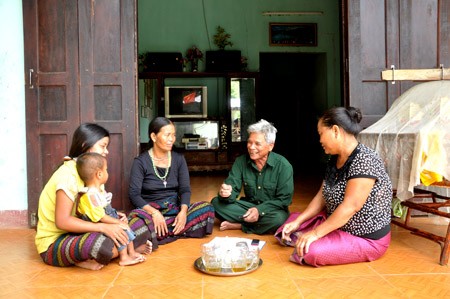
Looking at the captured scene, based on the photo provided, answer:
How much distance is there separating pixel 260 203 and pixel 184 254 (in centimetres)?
85

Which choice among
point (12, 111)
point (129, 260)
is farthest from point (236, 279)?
point (12, 111)

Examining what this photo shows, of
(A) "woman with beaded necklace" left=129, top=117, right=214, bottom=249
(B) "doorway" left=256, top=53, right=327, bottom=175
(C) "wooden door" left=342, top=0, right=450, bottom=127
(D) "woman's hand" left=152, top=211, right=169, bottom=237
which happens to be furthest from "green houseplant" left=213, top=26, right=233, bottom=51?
(D) "woman's hand" left=152, top=211, right=169, bottom=237

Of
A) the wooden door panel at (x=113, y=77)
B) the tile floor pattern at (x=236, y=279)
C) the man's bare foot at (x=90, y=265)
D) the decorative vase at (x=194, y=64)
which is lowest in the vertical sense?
the tile floor pattern at (x=236, y=279)

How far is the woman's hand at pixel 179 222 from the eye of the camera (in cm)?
314

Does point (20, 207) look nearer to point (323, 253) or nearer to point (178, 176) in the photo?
point (178, 176)

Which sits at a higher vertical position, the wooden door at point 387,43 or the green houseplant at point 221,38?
the green houseplant at point 221,38

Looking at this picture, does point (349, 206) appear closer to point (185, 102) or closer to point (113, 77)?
point (113, 77)

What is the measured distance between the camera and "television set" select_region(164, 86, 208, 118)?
861 cm

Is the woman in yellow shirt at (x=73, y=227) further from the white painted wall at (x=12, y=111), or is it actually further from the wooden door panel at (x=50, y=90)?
the white painted wall at (x=12, y=111)

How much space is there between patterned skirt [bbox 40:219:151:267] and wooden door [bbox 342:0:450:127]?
246 cm

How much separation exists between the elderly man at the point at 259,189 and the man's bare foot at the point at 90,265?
1.12 meters

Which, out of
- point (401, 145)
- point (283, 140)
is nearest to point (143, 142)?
point (283, 140)

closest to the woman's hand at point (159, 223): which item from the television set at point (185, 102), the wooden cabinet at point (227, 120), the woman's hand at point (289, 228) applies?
the woman's hand at point (289, 228)

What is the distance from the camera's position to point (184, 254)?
284cm
